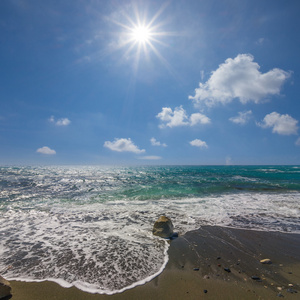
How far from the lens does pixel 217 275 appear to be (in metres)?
4.19

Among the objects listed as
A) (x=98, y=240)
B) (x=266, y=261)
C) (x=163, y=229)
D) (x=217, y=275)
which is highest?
(x=163, y=229)

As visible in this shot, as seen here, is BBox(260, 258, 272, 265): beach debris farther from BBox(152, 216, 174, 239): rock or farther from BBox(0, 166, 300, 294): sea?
BBox(152, 216, 174, 239): rock

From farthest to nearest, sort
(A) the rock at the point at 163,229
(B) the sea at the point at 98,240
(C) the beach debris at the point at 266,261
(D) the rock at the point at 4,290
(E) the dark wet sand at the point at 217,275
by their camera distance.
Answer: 1. (A) the rock at the point at 163,229
2. (C) the beach debris at the point at 266,261
3. (B) the sea at the point at 98,240
4. (E) the dark wet sand at the point at 217,275
5. (D) the rock at the point at 4,290

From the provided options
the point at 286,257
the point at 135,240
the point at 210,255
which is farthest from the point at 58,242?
the point at 286,257

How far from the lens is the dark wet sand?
3.56m

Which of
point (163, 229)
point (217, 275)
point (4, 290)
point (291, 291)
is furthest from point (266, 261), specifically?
point (4, 290)

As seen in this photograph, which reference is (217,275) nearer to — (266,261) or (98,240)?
(266,261)

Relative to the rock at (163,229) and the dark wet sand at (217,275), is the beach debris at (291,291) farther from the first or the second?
the rock at (163,229)

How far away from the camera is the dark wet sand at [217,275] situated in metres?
3.56

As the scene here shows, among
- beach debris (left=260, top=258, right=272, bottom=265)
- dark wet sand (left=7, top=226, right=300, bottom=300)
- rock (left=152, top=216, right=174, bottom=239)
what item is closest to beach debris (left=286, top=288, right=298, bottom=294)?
dark wet sand (left=7, top=226, right=300, bottom=300)

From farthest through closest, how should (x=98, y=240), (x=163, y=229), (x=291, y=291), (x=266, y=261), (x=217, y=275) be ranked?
(x=163, y=229) < (x=98, y=240) < (x=266, y=261) < (x=217, y=275) < (x=291, y=291)

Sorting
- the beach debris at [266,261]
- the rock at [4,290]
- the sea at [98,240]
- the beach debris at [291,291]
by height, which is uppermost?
the rock at [4,290]

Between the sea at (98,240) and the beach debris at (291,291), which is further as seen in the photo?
the sea at (98,240)

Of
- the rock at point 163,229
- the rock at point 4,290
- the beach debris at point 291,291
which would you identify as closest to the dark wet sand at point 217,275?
the beach debris at point 291,291
